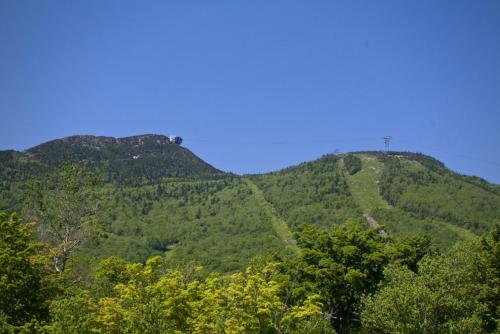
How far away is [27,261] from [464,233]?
171 meters

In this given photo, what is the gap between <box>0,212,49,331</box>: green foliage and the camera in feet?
132

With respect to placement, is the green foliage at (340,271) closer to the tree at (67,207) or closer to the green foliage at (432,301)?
the green foliage at (432,301)

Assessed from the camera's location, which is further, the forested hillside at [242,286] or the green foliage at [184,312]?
the forested hillside at [242,286]

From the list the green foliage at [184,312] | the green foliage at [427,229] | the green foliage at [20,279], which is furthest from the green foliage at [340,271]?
the green foliage at [427,229]

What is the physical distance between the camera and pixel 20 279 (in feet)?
137

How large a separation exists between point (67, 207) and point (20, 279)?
23.2m

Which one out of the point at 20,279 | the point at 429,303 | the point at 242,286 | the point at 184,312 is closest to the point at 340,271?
the point at 429,303

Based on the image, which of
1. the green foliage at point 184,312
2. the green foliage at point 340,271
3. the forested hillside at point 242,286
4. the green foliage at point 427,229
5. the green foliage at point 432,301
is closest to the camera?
the green foliage at point 184,312

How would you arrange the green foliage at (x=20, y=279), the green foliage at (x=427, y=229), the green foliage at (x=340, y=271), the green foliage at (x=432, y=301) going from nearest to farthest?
1. the green foliage at (x=432, y=301)
2. the green foliage at (x=20, y=279)
3. the green foliage at (x=340, y=271)
4. the green foliage at (x=427, y=229)

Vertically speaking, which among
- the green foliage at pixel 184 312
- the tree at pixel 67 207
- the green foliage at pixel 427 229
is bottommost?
the green foliage at pixel 184 312

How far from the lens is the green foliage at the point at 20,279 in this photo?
40281 mm

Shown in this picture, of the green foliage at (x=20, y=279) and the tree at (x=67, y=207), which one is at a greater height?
the tree at (x=67, y=207)

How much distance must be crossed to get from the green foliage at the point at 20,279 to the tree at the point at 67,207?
16964 millimetres

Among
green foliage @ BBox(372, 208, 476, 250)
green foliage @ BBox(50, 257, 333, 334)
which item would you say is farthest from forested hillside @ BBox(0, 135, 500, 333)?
green foliage @ BBox(372, 208, 476, 250)
